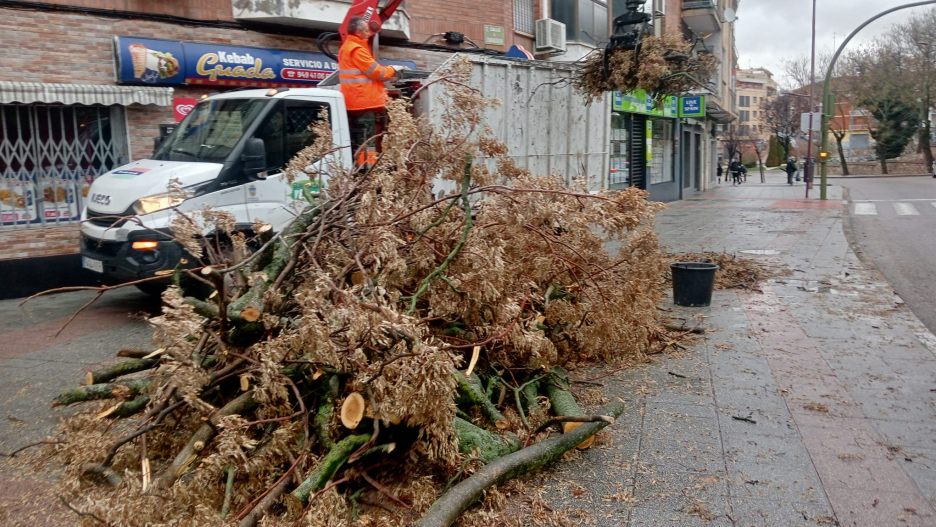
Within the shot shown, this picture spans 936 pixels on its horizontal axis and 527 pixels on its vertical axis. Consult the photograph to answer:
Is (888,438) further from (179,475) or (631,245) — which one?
(179,475)

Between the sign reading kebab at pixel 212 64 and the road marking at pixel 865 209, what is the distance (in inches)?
629

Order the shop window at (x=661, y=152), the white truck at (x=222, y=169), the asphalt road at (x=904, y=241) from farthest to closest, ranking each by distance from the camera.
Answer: the shop window at (x=661, y=152) < the asphalt road at (x=904, y=241) < the white truck at (x=222, y=169)

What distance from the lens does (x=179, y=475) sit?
3.72 meters

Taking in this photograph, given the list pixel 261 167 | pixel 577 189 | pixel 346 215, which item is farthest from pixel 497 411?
pixel 261 167

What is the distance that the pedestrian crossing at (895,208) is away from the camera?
20453 millimetres

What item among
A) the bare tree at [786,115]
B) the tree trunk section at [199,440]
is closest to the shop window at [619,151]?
the tree trunk section at [199,440]

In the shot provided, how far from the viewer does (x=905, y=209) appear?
21719 millimetres

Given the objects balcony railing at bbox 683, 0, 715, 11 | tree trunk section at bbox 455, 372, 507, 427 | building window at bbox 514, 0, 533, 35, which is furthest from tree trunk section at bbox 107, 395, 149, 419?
balcony railing at bbox 683, 0, 715, 11

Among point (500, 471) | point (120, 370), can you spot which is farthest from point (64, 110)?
point (500, 471)

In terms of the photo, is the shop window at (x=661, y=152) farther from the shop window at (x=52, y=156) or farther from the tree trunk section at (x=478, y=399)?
the tree trunk section at (x=478, y=399)

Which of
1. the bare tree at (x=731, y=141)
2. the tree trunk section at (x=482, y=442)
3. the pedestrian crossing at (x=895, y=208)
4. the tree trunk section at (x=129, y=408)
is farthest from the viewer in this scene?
the bare tree at (x=731, y=141)

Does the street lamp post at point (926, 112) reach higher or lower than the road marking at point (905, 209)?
higher

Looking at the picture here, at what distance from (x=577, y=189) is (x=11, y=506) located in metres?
4.24

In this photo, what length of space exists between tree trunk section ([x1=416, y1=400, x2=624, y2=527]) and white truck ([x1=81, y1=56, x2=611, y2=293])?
3303 mm
